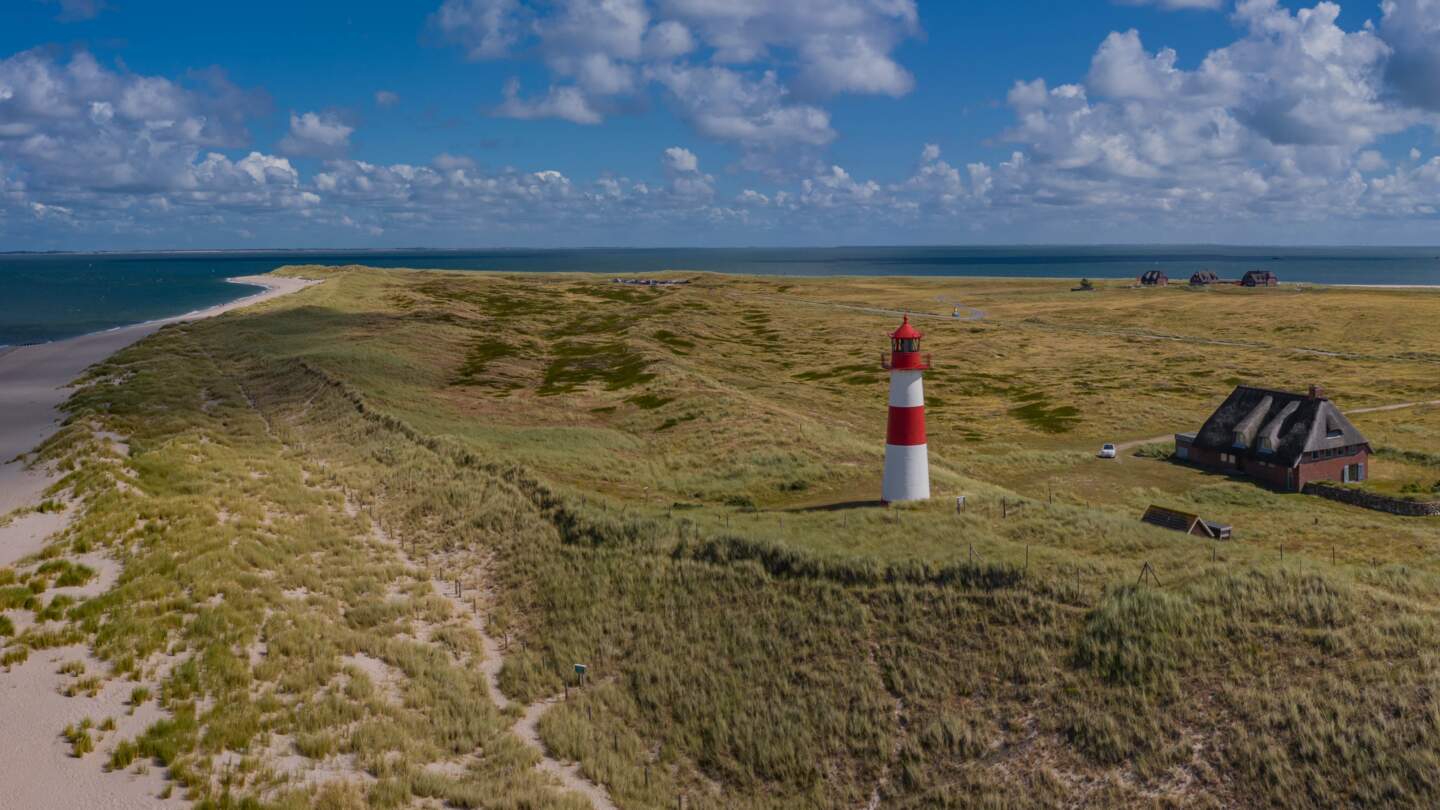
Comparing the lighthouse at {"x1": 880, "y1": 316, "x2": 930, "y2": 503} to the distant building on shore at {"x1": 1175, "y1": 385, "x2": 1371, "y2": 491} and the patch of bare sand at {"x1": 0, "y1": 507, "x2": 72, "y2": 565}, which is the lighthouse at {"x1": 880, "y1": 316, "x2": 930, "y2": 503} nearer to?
the distant building on shore at {"x1": 1175, "y1": 385, "x2": 1371, "y2": 491}

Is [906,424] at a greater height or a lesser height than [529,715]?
greater

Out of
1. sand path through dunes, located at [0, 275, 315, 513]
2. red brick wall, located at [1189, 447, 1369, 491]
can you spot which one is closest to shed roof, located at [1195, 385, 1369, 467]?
red brick wall, located at [1189, 447, 1369, 491]

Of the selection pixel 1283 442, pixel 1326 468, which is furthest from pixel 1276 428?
pixel 1326 468

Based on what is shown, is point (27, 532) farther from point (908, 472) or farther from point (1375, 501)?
point (1375, 501)

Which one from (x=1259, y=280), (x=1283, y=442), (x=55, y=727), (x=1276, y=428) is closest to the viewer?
(x=55, y=727)

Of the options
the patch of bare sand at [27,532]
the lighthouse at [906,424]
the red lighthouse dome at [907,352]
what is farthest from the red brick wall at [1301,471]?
the patch of bare sand at [27,532]
